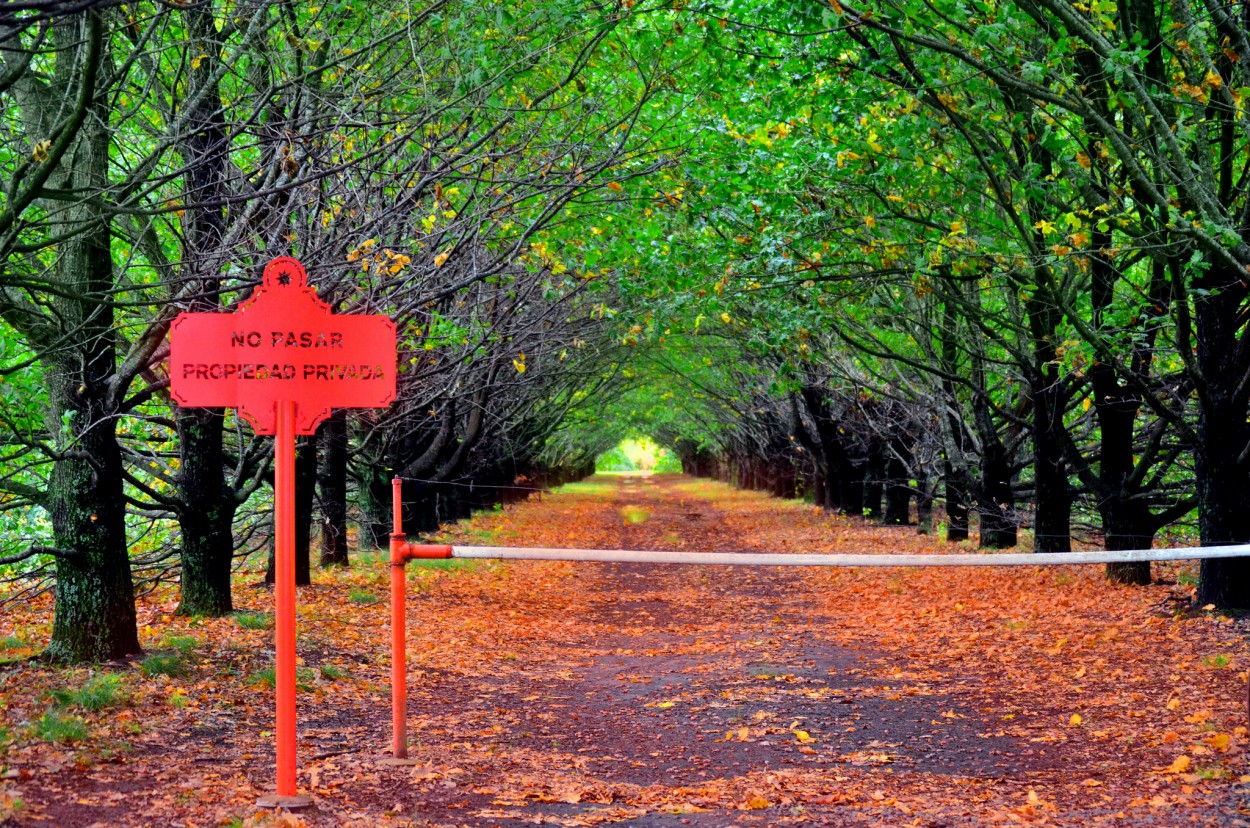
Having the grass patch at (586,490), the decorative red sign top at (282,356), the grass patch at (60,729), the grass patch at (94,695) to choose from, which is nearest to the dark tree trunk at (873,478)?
the grass patch at (94,695)

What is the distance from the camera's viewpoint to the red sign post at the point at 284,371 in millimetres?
5688

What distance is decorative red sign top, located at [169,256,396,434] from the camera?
571 cm

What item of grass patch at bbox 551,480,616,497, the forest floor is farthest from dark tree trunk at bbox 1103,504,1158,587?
grass patch at bbox 551,480,616,497

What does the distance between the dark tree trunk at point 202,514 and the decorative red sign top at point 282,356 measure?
20.8 ft

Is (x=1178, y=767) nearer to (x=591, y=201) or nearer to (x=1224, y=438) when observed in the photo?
(x=1224, y=438)

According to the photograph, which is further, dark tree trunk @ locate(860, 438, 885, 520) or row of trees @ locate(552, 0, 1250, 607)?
dark tree trunk @ locate(860, 438, 885, 520)

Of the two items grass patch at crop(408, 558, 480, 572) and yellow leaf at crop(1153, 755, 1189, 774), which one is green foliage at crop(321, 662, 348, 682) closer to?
yellow leaf at crop(1153, 755, 1189, 774)

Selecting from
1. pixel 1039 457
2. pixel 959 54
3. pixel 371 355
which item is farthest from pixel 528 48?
pixel 1039 457

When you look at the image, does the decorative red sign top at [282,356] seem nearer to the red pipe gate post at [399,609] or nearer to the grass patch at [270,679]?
the red pipe gate post at [399,609]

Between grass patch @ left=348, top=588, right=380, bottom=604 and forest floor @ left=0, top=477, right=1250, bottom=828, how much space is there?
121mm

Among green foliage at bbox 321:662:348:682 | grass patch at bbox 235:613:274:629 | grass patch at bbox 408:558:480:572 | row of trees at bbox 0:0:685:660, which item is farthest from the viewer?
grass patch at bbox 408:558:480:572

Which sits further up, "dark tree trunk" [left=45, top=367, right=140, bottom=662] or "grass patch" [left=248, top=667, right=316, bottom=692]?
"dark tree trunk" [left=45, top=367, right=140, bottom=662]

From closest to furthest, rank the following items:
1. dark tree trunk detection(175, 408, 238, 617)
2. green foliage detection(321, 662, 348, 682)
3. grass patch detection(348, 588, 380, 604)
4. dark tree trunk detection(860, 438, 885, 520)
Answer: green foliage detection(321, 662, 348, 682) < dark tree trunk detection(175, 408, 238, 617) < grass patch detection(348, 588, 380, 604) < dark tree trunk detection(860, 438, 885, 520)

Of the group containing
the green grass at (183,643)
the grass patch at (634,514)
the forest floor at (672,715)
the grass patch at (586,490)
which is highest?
the grass patch at (586,490)
